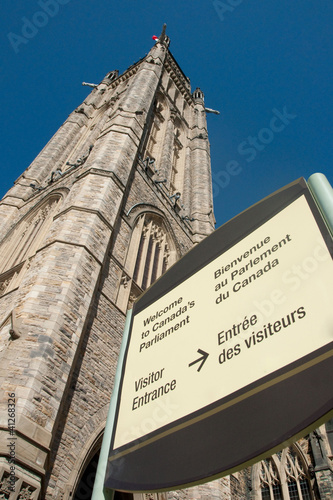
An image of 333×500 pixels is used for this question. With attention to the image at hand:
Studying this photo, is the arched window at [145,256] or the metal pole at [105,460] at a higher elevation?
the arched window at [145,256]

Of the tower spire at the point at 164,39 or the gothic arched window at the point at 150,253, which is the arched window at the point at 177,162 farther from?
the tower spire at the point at 164,39

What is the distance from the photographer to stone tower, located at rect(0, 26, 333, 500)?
4.76m

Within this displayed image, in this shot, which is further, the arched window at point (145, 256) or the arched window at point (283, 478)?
the arched window at point (145, 256)

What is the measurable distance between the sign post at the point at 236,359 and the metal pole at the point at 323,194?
0.05 m

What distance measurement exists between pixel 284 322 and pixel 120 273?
7.92 meters

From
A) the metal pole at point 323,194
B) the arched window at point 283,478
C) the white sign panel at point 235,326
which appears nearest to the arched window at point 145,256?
the arched window at point 283,478

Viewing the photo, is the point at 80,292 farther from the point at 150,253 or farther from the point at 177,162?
the point at 177,162

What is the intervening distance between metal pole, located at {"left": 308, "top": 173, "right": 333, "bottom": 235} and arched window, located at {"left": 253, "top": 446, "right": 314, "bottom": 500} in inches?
355

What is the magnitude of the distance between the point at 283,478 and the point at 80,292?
22.5 feet

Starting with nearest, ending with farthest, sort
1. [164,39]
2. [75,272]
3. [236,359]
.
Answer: [236,359] → [75,272] → [164,39]

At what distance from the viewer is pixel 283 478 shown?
9031mm

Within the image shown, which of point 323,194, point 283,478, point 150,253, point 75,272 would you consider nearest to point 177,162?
point 150,253

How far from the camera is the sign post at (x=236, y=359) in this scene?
4.47 ft

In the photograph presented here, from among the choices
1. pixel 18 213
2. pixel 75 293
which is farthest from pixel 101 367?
pixel 18 213
